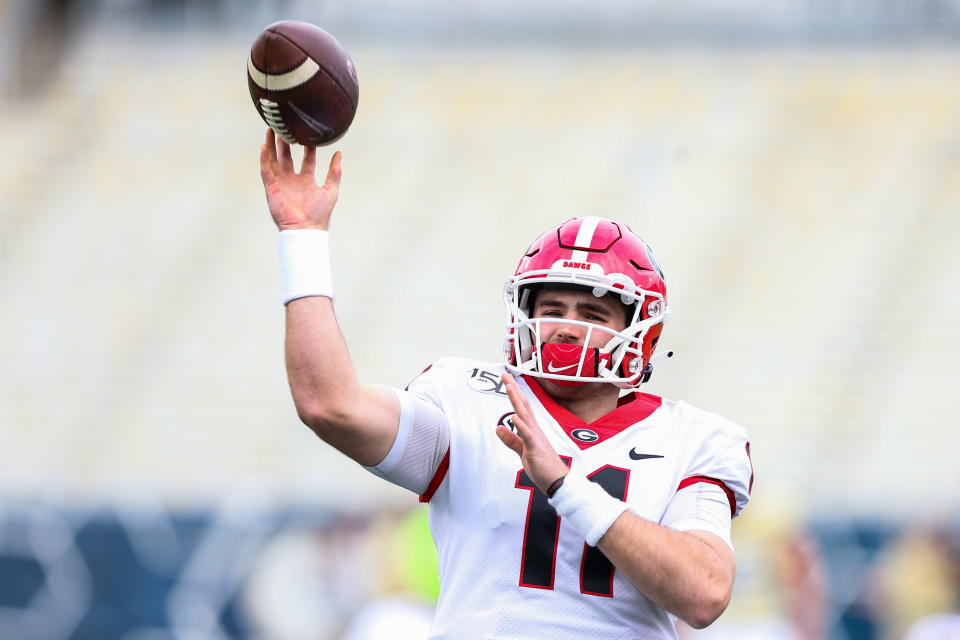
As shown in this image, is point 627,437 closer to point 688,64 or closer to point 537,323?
point 537,323

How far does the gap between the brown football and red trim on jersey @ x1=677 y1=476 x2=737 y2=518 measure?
3.50ft

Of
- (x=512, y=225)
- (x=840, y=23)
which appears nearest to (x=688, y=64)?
(x=840, y=23)

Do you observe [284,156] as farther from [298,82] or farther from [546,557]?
[546,557]

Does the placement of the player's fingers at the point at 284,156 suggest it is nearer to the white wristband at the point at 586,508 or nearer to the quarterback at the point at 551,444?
the quarterback at the point at 551,444

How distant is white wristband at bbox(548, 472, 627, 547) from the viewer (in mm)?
2467

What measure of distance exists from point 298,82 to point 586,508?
1087 mm

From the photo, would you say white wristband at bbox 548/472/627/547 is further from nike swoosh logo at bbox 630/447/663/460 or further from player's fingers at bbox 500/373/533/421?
nike swoosh logo at bbox 630/447/663/460

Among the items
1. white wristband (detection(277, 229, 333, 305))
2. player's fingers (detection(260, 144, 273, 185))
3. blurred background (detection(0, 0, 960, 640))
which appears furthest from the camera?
blurred background (detection(0, 0, 960, 640))

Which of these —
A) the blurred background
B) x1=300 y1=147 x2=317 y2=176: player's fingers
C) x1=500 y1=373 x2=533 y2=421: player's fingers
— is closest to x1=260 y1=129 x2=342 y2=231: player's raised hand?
x1=300 y1=147 x2=317 y2=176: player's fingers

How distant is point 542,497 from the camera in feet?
8.82

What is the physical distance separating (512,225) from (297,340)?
1025cm

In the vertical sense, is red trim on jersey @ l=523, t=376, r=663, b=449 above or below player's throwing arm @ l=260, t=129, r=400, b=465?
below

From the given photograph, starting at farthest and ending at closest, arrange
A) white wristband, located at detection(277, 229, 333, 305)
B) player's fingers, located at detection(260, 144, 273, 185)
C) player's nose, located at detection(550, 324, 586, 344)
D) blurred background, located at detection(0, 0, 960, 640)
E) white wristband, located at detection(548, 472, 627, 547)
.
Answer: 1. blurred background, located at detection(0, 0, 960, 640)
2. player's nose, located at detection(550, 324, 586, 344)
3. player's fingers, located at detection(260, 144, 273, 185)
4. white wristband, located at detection(277, 229, 333, 305)
5. white wristband, located at detection(548, 472, 627, 547)

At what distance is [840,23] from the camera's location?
14.3 meters
